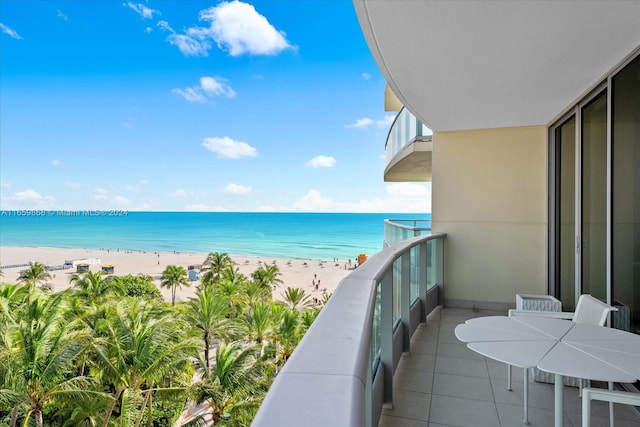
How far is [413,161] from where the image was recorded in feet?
26.3

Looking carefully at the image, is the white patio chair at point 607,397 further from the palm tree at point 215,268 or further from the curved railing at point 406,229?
the palm tree at point 215,268

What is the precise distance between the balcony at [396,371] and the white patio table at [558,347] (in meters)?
0.71

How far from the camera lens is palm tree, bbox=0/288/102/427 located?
9555 millimetres

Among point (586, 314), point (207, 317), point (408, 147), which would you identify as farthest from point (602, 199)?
point (207, 317)

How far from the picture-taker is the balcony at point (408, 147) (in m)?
6.95

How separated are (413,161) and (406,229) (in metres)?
1.70

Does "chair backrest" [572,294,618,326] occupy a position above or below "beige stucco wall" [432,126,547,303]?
below

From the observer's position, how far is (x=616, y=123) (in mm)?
3416

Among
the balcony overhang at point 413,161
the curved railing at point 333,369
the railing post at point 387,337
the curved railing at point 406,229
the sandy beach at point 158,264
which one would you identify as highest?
the balcony overhang at point 413,161

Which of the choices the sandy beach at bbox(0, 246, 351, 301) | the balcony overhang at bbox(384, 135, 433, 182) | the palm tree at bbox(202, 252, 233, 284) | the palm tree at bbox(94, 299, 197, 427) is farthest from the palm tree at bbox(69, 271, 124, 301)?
the balcony overhang at bbox(384, 135, 433, 182)

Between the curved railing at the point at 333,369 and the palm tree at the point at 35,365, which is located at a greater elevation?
the curved railing at the point at 333,369

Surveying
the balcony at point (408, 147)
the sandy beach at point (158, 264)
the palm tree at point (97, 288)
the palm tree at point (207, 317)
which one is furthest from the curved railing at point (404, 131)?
the sandy beach at point (158, 264)

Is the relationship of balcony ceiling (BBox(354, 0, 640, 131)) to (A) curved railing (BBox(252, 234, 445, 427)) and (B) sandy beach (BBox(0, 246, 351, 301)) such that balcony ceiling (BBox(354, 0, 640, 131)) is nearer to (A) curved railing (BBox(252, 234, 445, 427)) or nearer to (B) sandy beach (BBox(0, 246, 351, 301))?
(A) curved railing (BBox(252, 234, 445, 427))

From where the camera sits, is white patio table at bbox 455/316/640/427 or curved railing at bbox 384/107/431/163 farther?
curved railing at bbox 384/107/431/163
